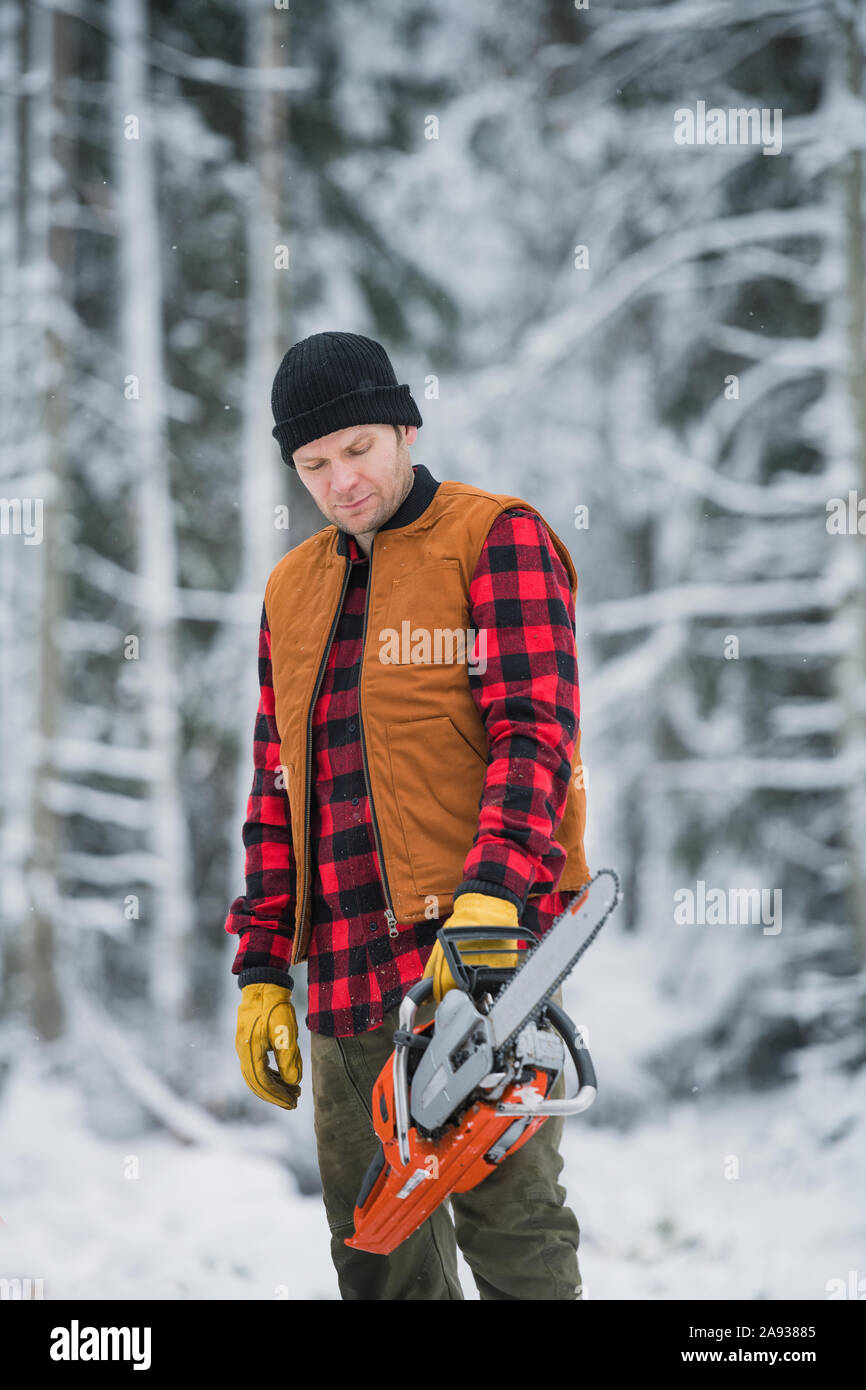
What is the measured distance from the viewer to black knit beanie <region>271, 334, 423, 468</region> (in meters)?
1.69

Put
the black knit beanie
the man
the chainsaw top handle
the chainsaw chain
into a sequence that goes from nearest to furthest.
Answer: the chainsaw chain, the chainsaw top handle, the man, the black knit beanie

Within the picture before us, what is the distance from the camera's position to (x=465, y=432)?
3.63 metres

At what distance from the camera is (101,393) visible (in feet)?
11.7

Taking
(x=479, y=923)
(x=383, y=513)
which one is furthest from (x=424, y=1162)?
(x=383, y=513)

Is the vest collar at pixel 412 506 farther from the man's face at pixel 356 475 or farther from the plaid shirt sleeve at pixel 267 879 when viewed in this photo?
the plaid shirt sleeve at pixel 267 879

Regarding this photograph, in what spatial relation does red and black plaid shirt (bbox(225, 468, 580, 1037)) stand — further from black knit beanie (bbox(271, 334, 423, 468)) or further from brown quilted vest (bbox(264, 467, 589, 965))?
black knit beanie (bbox(271, 334, 423, 468))

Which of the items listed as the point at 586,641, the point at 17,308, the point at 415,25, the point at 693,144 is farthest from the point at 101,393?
the point at 693,144

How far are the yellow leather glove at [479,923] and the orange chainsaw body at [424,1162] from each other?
0.10m

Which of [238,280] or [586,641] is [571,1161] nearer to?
[586,641]

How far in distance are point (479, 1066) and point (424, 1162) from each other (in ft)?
0.66

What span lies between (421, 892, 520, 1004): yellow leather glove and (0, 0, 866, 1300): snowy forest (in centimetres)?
216

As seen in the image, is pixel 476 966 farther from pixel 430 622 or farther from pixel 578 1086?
pixel 430 622

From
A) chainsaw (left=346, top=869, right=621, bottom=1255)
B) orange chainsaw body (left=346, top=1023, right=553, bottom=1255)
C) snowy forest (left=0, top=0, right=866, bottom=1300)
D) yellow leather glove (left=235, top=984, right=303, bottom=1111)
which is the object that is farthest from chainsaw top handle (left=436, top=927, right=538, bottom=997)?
snowy forest (left=0, top=0, right=866, bottom=1300)
